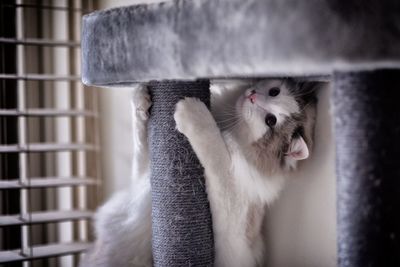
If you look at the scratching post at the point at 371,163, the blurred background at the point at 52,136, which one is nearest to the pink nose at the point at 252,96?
the scratching post at the point at 371,163

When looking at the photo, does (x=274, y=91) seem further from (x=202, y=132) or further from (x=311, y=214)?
(x=311, y=214)

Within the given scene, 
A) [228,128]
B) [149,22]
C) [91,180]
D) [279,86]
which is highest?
[149,22]

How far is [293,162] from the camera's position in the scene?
1.61 m

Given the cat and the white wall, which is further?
the white wall

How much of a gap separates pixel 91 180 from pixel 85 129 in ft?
1.10

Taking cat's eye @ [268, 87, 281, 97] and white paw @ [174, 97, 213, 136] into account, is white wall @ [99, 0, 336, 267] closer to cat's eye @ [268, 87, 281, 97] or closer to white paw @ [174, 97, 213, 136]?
cat's eye @ [268, 87, 281, 97]

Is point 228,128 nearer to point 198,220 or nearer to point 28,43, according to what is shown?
point 198,220

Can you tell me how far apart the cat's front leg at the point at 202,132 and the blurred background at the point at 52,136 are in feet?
3.27

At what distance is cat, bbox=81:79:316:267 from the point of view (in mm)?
1456

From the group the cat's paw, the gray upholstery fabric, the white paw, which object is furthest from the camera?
the cat's paw

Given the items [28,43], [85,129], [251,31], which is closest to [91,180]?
[85,129]

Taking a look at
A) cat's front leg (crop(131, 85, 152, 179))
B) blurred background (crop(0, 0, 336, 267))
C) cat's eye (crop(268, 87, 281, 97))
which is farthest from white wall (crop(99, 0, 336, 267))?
blurred background (crop(0, 0, 336, 267))

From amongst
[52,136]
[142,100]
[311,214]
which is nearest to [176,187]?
[142,100]

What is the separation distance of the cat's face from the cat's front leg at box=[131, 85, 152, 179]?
1.12 ft
